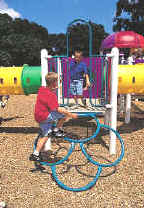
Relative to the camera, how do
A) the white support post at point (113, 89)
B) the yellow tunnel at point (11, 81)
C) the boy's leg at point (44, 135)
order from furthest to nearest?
the yellow tunnel at point (11, 81), the white support post at point (113, 89), the boy's leg at point (44, 135)

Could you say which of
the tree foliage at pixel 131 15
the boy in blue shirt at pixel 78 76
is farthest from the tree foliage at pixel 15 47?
the boy in blue shirt at pixel 78 76

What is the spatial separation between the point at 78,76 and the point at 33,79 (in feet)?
3.49

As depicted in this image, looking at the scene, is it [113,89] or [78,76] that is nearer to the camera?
[113,89]

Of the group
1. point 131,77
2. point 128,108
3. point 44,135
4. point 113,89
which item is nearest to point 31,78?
point 44,135

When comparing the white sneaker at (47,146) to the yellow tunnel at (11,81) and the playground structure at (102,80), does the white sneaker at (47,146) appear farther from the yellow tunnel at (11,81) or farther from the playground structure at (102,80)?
the yellow tunnel at (11,81)

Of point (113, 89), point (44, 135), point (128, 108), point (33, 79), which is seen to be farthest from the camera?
point (128, 108)

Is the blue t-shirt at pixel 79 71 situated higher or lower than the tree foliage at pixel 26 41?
lower

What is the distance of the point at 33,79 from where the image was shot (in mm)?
4918

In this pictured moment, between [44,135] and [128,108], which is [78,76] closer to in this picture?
[44,135]

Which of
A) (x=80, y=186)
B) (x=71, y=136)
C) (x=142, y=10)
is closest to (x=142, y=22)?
(x=142, y=10)

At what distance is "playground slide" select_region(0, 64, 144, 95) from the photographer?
15.3 feet

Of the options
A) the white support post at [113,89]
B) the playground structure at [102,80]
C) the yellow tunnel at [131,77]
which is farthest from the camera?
the yellow tunnel at [131,77]

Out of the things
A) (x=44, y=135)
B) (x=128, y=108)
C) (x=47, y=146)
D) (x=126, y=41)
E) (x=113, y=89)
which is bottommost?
(x=47, y=146)

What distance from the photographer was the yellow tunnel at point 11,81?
5.01 m
